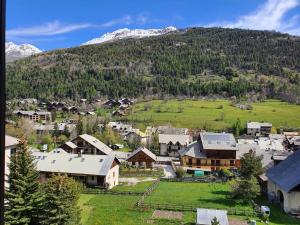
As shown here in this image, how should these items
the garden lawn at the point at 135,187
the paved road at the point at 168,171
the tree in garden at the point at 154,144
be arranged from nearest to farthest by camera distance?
the garden lawn at the point at 135,187, the paved road at the point at 168,171, the tree in garden at the point at 154,144

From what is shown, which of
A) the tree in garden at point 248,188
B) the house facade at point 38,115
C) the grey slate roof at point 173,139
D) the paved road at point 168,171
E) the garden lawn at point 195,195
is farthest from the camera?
the house facade at point 38,115

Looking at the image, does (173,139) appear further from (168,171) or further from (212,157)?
(168,171)

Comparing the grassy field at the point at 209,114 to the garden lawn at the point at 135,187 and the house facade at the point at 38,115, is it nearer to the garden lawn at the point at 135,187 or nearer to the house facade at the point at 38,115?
the house facade at the point at 38,115

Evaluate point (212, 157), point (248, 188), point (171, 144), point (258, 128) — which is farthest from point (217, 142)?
point (258, 128)

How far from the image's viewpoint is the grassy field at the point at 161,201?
A: 24614 millimetres

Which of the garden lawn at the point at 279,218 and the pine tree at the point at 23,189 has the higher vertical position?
the pine tree at the point at 23,189

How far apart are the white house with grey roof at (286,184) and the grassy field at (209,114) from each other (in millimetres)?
45579

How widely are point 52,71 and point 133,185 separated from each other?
13476 centimetres

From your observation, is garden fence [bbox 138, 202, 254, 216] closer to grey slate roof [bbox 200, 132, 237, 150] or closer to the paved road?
the paved road

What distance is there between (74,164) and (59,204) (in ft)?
62.9

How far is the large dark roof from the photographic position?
27.8m

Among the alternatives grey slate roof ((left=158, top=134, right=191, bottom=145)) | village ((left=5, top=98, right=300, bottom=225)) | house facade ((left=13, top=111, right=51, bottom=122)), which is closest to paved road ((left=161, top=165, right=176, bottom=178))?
village ((left=5, top=98, right=300, bottom=225))

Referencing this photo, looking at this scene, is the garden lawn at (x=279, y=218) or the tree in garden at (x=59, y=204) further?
the garden lawn at (x=279, y=218)

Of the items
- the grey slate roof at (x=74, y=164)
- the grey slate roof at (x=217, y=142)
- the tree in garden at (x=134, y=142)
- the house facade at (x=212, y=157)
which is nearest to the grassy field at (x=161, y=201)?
the grey slate roof at (x=74, y=164)
